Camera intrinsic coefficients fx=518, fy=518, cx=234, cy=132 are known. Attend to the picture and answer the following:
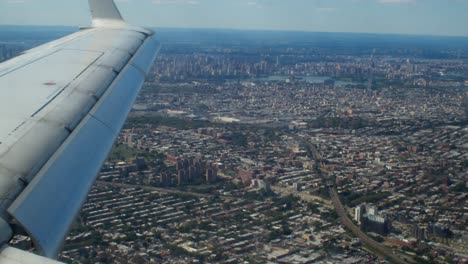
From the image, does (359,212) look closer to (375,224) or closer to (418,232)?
(375,224)

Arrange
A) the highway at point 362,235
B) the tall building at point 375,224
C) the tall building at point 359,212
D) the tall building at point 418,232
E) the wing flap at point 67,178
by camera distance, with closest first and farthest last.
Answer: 1. the wing flap at point 67,178
2. the highway at point 362,235
3. the tall building at point 418,232
4. the tall building at point 375,224
5. the tall building at point 359,212

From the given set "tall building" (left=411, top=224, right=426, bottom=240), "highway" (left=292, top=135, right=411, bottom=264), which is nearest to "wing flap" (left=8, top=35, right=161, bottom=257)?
"highway" (left=292, top=135, right=411, bottom=264)

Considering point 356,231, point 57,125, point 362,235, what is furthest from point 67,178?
point 356,231

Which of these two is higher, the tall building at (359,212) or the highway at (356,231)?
the tall building at (359,212)

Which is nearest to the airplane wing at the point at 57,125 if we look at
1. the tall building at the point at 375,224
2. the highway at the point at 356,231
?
the highway at the point at 356,231

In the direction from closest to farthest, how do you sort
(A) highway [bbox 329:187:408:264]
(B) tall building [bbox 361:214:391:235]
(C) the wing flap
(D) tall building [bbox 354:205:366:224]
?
(C) the wing flap, (A) highway [bbox 329:187:408:264], (B) tall building [bbox 361:214:391:235], (D) tall building [bbox 354:205:366:224]

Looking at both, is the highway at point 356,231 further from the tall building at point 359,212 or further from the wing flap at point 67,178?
the wing flap at point 67,178

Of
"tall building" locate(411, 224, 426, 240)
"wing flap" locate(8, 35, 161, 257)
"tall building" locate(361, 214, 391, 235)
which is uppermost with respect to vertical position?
"wing flap" locate(8, 35, 161, 257)

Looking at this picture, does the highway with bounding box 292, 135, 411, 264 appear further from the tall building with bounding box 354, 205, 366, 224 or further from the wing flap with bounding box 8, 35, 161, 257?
the wing flap with bounding box 8, 35, 161, 257
